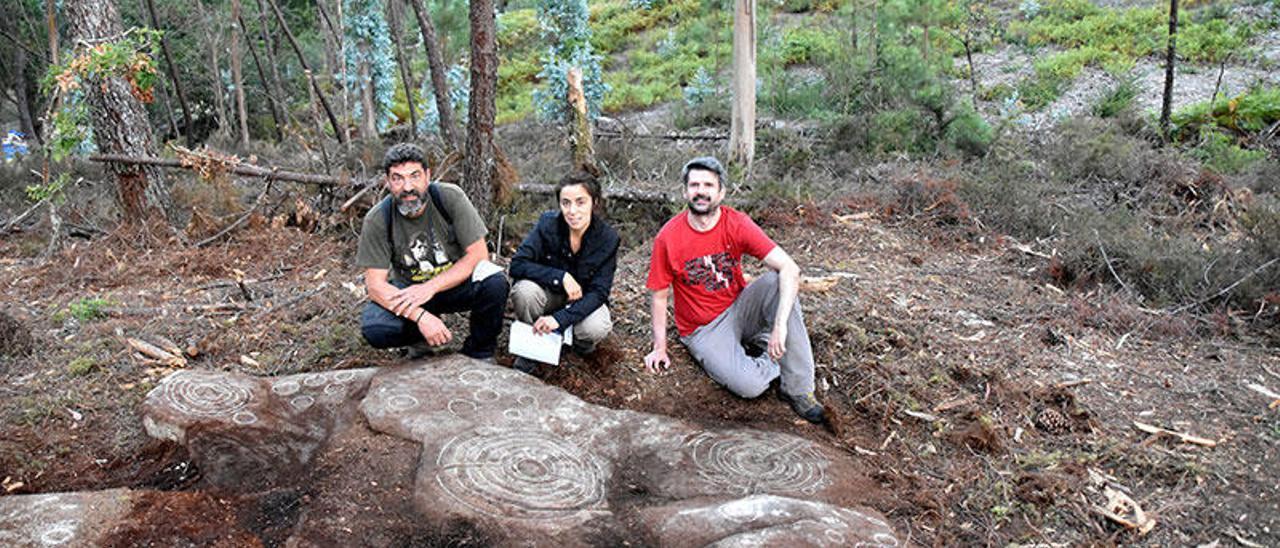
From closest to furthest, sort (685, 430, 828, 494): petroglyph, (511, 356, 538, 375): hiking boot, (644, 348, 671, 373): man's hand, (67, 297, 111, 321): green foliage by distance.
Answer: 1. (685, 430, 828, 494): petroglyph
2. (644, 348, 671, 373): man's hand
3. (511, 356, 538, 375): hiking boot
4. (67, 297, 111, 321): green foliage

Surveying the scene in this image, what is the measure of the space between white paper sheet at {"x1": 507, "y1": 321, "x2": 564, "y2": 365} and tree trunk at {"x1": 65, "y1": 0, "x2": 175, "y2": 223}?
447cm

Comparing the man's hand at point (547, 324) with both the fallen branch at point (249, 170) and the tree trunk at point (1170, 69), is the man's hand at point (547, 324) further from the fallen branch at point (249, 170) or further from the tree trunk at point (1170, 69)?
the tree trunk at point (1170, 69)

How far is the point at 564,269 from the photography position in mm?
A: 4336

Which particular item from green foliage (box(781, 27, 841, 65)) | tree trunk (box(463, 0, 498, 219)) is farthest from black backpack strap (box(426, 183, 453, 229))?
green foliage (box(781, 27, 841, 65))

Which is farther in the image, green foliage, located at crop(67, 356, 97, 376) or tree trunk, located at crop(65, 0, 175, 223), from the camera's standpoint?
tree trunk, located at crop(65, 0, 175, 223)

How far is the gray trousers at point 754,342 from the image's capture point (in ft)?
13.4

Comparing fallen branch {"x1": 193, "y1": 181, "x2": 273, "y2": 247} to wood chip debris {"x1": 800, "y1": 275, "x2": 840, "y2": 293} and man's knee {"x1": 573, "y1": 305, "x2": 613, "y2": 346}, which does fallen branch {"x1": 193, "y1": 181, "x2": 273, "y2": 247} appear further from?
wood chip debris {"x1": 800, "y1": 275, "x2": 840, "y2": 293}

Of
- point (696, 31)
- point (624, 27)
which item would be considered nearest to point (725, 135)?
point (696, 31)

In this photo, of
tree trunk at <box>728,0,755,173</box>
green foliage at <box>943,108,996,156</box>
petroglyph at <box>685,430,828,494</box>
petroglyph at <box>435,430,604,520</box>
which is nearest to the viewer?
petroglyph at <box>435,430,604,520</box>

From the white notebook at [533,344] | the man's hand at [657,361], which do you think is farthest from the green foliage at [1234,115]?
the white notebook at [533,344]

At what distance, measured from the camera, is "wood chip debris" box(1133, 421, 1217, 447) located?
3.90 m

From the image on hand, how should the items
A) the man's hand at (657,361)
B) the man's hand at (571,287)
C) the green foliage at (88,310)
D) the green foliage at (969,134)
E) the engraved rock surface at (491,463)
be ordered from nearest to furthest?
the engraved rock surface at (491,463)
the man's hand at (571,287)
the man's hand at (657,361)
the green foliage at (88,310)
the green foliage at (969,134)

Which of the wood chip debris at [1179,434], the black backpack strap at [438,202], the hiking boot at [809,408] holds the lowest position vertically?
the wood chip debris at [1179,434]

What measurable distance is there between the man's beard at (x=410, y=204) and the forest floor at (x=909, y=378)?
0.92m
